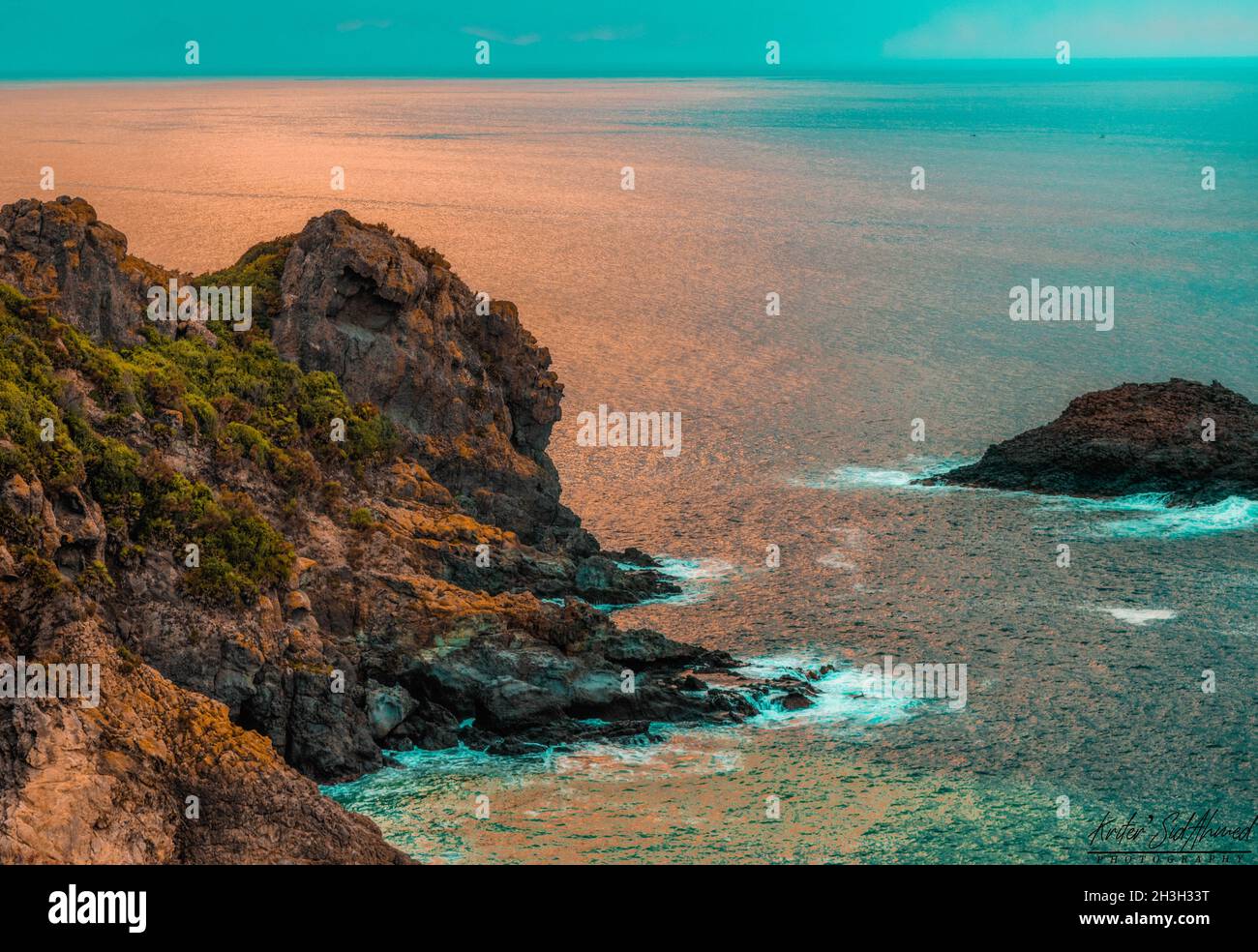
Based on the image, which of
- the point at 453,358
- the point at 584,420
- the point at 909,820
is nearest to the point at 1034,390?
the point at 584,420

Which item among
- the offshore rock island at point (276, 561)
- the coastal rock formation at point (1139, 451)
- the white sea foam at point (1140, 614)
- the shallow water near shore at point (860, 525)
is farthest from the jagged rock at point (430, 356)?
the coastal rock formation at point (1139, 451)

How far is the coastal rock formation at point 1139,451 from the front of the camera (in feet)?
194

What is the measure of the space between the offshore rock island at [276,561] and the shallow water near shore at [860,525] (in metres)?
2.12

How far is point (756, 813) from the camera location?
33.9 metres

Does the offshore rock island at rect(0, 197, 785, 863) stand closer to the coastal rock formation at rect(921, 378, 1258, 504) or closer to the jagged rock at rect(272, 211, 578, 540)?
the jagged rock at rect(272, 211, 578, 540)

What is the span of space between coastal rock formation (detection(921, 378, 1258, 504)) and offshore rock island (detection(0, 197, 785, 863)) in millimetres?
17087

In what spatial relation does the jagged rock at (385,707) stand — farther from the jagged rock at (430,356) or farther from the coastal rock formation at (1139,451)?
the coastal rock formation at (1139,451)

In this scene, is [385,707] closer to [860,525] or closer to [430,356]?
[430,356]

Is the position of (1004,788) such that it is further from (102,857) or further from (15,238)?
(15,238)

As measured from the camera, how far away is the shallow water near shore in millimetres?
34344

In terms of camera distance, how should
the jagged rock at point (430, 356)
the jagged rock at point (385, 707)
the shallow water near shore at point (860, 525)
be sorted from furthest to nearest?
the jagged rock at point (430, 356)
the jagged rock at point (385, 707)
the shallow water near shore at point (860, 525)

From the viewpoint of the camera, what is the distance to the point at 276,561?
36.8m

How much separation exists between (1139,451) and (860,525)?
11.5 m

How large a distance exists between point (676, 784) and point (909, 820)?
4561 millimetres
